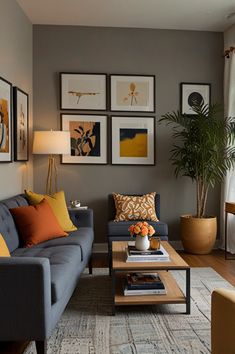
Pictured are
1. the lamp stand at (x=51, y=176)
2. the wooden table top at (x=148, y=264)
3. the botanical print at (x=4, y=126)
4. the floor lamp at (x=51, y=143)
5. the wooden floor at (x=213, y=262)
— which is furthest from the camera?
the lamp stand at (x=51, y=176)

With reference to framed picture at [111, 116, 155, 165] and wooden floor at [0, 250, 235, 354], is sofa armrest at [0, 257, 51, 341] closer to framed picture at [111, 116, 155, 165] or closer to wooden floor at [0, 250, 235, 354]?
wooden floor at [0, 250, 235, 354]

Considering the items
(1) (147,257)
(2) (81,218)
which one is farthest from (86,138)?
(1) (147,257)

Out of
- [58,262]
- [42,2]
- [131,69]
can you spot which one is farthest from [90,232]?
[42,2]

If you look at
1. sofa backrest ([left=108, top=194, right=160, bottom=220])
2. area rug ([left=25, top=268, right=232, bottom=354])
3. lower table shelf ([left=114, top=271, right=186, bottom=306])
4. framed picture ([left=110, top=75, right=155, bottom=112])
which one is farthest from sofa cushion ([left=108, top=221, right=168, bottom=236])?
framed picture ([left=110, top=75, right=155, bottom=112])

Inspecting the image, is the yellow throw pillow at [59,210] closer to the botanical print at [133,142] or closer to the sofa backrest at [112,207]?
the sofa backrest at [112,207]

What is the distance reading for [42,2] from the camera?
153 inches

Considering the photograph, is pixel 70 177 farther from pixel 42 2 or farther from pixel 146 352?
pixel 146 352

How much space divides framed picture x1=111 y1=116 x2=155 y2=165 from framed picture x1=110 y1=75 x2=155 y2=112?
0.15 meters

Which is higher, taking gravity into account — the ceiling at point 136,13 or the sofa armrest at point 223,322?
the ceiling at point 136,13

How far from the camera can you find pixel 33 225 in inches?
118

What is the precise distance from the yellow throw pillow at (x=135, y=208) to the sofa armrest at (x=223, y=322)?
2.68 meters

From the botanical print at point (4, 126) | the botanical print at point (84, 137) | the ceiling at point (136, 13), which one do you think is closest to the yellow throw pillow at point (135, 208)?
the botanical print at point (84, 137)

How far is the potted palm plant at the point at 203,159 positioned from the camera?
424 centimetres

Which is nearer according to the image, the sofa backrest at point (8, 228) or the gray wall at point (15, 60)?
the sofa backrest at point (8, 228)
